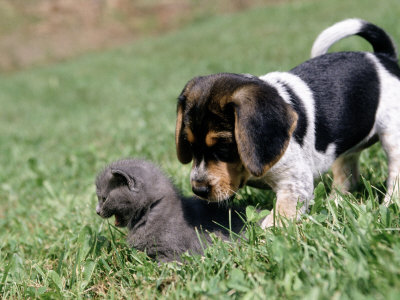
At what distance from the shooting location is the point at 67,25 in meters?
34.8

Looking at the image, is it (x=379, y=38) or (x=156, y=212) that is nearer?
(x=156, y=212)

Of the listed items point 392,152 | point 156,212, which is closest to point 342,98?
point 392,152

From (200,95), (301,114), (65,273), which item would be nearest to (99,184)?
(65,273)

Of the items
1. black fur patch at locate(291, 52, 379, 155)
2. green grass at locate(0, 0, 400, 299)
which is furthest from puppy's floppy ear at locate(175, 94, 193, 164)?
black fur patch at locate(291, 52, 379, 155)

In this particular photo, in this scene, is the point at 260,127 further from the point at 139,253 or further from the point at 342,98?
the point at 139,253

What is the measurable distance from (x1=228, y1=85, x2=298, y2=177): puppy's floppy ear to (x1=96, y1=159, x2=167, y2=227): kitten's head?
846 millimetres

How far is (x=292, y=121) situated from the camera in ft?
10.1

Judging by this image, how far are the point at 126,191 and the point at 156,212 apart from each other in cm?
28

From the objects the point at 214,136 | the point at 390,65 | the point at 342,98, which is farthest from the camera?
the point at 390,65

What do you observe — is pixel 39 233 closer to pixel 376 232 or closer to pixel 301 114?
pixel 301 114

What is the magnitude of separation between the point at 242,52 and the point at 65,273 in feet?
50.9

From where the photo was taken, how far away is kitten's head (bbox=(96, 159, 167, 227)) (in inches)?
129

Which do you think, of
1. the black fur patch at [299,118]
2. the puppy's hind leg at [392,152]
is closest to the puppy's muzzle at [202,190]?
the black fur patch at [299,118]

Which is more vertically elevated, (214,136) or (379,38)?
(379,38)
